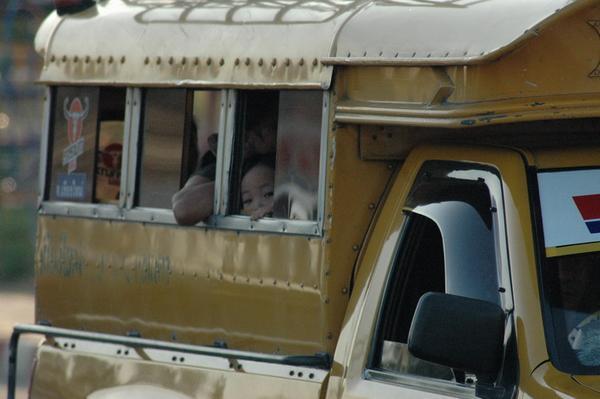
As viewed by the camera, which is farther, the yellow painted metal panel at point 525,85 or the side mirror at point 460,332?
the yellow painted metal panel at point 525,85

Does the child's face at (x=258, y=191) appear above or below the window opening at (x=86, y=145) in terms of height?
below

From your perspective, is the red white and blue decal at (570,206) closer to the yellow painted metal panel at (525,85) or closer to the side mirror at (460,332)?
the yellow painted metal panel at (525,85)

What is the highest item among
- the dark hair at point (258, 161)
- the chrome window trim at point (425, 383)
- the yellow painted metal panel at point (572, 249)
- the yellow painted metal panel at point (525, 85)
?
the yellow painted metal panel at point (525, 85)

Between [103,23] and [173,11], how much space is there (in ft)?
1.24

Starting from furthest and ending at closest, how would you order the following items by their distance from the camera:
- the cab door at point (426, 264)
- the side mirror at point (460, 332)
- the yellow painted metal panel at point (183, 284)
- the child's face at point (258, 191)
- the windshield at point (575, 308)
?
the child's face at point (258, 191) → the yellow painted metal panel at point (183, 284) → the cab door at point (426, 264) → the windshield at point (575, 308) → the side mirror at point (460, 332)

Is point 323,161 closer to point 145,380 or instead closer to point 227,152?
point 227,152

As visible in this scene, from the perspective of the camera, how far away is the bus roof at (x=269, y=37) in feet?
15.2

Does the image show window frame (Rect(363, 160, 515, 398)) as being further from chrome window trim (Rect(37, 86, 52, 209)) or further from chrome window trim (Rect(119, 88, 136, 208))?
chrome window trim (Rect(37, 86, 52, 209))

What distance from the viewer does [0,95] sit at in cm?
1962

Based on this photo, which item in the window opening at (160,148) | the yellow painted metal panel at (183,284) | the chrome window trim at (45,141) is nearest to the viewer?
the yellow painted metal panel at (183,284)

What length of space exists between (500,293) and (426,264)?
1.65ft

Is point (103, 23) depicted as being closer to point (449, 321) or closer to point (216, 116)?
point (216, 116)

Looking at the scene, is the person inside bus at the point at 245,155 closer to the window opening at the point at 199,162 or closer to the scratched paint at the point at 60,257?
the window opening at the point at 199,162

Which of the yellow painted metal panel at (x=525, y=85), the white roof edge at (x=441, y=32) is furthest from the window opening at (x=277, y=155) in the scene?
the yellow painted metal panel at (x=525, y=85)
